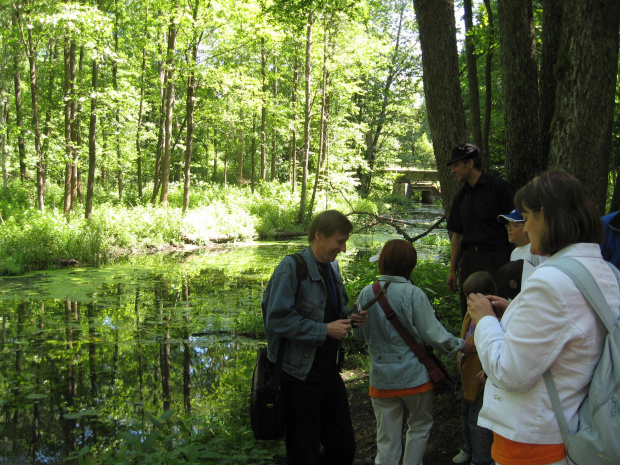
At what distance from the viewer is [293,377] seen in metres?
3.37

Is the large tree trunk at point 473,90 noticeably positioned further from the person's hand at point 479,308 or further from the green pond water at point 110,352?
the person's hand at point 479,308

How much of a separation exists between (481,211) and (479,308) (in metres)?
2.85

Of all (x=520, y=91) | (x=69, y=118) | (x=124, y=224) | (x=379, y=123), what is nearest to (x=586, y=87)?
(x=520, y=91)

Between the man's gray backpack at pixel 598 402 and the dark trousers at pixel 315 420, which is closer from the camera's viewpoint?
the man's gray backpack at pixel 598 402

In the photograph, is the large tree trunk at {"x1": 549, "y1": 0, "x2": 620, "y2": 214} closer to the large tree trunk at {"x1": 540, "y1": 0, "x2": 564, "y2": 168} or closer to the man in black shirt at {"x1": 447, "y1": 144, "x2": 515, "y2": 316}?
the large tree trunk at {"x1": 540, "y1": 0, "x2": 564, "y2": 168}

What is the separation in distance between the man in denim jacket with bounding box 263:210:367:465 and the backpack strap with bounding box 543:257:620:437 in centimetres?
158

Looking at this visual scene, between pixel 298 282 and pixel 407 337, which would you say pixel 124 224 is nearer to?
pixel 298 282

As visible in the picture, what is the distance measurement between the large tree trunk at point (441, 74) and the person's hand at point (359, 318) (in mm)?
2607

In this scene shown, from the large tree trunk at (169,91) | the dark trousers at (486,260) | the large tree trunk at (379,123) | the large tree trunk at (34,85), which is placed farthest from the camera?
the large tree trunk at (379,123)

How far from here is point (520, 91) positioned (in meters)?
Result: 4.91

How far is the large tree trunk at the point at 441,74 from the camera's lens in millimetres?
5242

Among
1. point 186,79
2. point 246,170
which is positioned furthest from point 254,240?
point 246,170

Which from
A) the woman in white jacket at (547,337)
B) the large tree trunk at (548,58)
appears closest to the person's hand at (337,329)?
the woman in white jacket at (547,337)

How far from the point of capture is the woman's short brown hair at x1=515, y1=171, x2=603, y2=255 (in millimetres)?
1873
